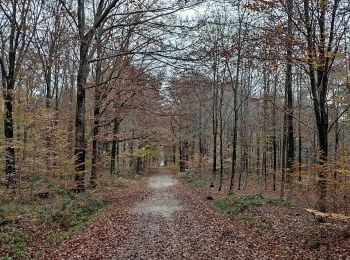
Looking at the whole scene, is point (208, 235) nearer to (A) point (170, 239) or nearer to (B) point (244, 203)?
(A) point (170, 239)

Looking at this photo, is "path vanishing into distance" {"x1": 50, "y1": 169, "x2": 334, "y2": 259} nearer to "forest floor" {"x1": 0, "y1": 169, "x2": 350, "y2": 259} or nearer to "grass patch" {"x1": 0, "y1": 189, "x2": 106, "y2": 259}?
"forest floor" {"x1": 0, "y1": 169, "x2": 350, "y2": 259}

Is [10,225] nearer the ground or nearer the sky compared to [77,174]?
nearer the ground

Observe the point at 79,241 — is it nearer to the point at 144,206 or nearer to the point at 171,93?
the point at 144,206

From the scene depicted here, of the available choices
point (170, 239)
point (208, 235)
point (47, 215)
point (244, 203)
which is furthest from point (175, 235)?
point (244, 203)

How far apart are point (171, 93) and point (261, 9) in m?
7.51

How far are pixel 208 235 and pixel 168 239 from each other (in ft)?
4.26

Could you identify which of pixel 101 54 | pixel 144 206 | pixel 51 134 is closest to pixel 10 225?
pixel 51 134

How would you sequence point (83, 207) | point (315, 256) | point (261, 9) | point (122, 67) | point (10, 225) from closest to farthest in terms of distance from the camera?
point (315, 256) < point (10, 225) < point (261, 9) < point (83, 207) < point (122, 67)

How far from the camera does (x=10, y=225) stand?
9.11m

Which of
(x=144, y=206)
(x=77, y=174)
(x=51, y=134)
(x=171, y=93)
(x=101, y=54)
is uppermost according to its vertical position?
(x=101, y=54)

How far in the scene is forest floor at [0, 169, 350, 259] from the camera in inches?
318

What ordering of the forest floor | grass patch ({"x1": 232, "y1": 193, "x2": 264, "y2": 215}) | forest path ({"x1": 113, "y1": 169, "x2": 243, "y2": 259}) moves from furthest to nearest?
grass patch ({"x1": 232, "y1": 193, "x2": 264, "y2": 215}) < forest path ({"x1": 113, "y1": 169, "x2": 243, "y2": 259}) < the forest floor

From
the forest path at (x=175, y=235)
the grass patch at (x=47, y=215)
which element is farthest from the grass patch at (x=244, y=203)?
the grass patch at (x=47, y=215)

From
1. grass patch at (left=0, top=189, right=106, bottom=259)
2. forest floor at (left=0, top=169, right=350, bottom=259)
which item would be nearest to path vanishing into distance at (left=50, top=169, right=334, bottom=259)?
forest floor at (left=0, top=169, right=350, bottom=259)
